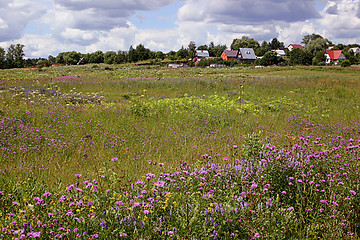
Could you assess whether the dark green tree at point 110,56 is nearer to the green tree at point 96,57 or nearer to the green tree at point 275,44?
the green tree at point 96,57

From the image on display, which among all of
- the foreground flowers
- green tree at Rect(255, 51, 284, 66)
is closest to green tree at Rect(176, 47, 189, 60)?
green tree at Rect(255, 51, 284, 66)

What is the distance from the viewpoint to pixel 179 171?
395cm

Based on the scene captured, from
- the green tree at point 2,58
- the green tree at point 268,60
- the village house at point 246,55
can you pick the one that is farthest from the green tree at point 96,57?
the green tree at point 268,60

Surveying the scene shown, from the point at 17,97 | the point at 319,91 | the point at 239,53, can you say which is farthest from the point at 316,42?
the point at 17,97

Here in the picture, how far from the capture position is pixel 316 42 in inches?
3703

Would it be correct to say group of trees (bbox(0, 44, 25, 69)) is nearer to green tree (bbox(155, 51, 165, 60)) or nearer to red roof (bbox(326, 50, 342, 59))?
green tree (bbox(155, 51, 165, 60))

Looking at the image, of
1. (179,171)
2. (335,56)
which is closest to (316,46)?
(335,56)

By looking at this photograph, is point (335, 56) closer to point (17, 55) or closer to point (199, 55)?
point (199, 55)

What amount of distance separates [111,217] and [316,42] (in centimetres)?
10593

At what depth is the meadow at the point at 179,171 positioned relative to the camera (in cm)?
278

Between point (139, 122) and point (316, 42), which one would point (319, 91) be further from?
point (316, 42)

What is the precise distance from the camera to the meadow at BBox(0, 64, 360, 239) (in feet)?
9.11

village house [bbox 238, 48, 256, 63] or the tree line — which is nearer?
the tree line

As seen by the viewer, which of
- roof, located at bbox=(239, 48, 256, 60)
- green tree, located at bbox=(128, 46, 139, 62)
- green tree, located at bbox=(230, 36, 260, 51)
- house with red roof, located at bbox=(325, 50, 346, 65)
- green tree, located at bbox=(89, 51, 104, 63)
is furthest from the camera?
green tree, located at bbox=(230, 36, 260, 51)
